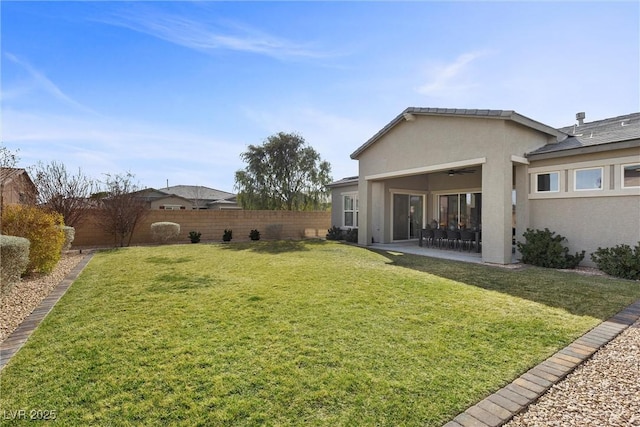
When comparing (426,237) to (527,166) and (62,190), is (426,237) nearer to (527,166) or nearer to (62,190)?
(527,166)

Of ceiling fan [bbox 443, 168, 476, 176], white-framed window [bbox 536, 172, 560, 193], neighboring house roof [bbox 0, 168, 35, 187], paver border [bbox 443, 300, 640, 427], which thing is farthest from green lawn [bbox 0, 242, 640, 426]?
neighboring house roof [bbox 0, 168, 35, 187]

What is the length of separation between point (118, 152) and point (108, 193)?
4.35m

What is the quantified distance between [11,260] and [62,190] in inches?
443

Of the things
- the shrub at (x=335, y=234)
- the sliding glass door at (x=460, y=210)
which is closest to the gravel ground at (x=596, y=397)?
the sliding glass door at (x=460, y=210)

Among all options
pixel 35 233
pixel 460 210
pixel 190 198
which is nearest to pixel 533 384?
pixel 35 233

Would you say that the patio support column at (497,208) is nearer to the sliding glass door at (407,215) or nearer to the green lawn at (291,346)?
the green lawn at (291,346)

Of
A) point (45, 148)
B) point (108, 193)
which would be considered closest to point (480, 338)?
point (108, 193)

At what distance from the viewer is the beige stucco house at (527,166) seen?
31.2ft

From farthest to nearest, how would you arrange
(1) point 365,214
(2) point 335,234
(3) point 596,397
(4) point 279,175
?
(4) point 279,175, (2) point 335,234, (1) point 365,214, (3) point 596,397

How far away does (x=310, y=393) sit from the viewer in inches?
123

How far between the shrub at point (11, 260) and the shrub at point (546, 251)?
47.0ft

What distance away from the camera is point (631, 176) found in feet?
30.3

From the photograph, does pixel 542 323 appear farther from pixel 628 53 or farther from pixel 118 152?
pixel 118 152

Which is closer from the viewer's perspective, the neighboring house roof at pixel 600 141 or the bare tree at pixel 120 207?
the neighboring house roof at pixel 600 141
